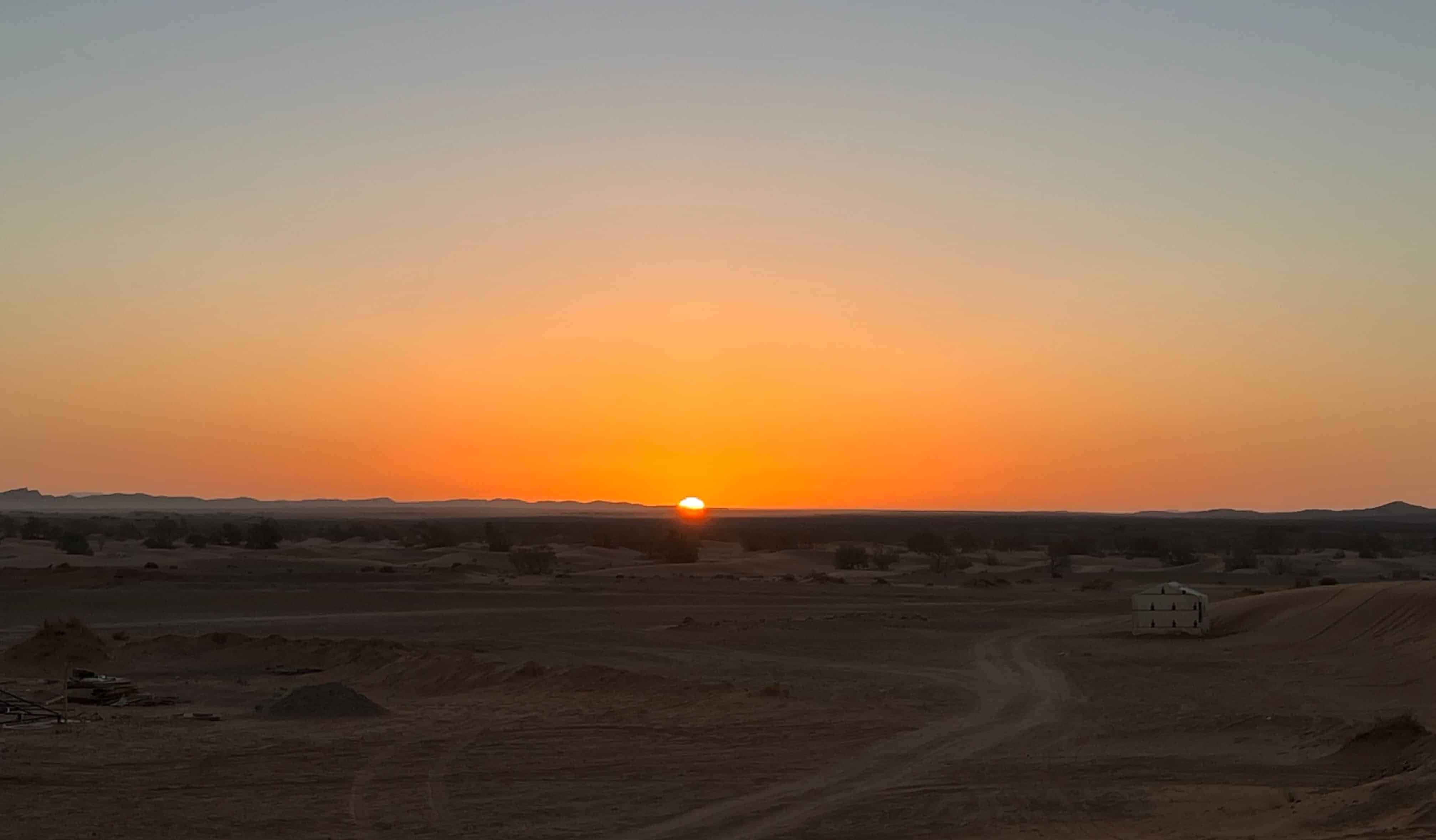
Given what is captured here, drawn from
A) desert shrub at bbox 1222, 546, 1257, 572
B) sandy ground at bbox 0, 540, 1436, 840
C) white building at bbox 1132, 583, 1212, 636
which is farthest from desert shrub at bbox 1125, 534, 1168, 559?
white building at bbox 1132, 583, 1212, 636

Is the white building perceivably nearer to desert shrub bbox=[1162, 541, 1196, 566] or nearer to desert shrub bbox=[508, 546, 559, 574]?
desert shrub bbox=[508, 546, 559, 574]

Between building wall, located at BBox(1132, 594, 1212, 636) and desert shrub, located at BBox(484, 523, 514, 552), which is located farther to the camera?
desert shrub, located at BBox(484, 523, 514, 552)

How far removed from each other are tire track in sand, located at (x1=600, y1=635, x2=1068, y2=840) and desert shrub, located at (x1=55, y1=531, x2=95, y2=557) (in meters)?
65.2

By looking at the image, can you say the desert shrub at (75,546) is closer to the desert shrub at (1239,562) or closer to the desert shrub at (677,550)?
the desert shrub at (677,550)

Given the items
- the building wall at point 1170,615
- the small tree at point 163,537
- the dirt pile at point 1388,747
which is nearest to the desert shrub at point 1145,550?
the building wall at point 1170,615

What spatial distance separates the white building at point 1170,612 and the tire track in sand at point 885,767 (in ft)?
31.7

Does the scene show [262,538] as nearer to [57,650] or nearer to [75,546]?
[75,546]

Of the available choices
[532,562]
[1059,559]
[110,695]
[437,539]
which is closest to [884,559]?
[1059,559]

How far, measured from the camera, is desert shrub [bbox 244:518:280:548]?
88.7 m

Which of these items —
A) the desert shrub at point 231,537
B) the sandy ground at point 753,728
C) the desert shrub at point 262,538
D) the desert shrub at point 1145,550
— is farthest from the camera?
the desert shrub at point 231,537

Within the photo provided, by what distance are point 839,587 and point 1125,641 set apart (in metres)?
25.1

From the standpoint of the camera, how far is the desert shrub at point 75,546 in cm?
7788

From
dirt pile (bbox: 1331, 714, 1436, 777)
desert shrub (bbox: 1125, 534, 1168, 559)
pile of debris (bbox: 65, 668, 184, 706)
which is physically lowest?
pile of debris (bbox: 65, 668, 184, 706)

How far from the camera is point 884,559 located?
82.7 metres
